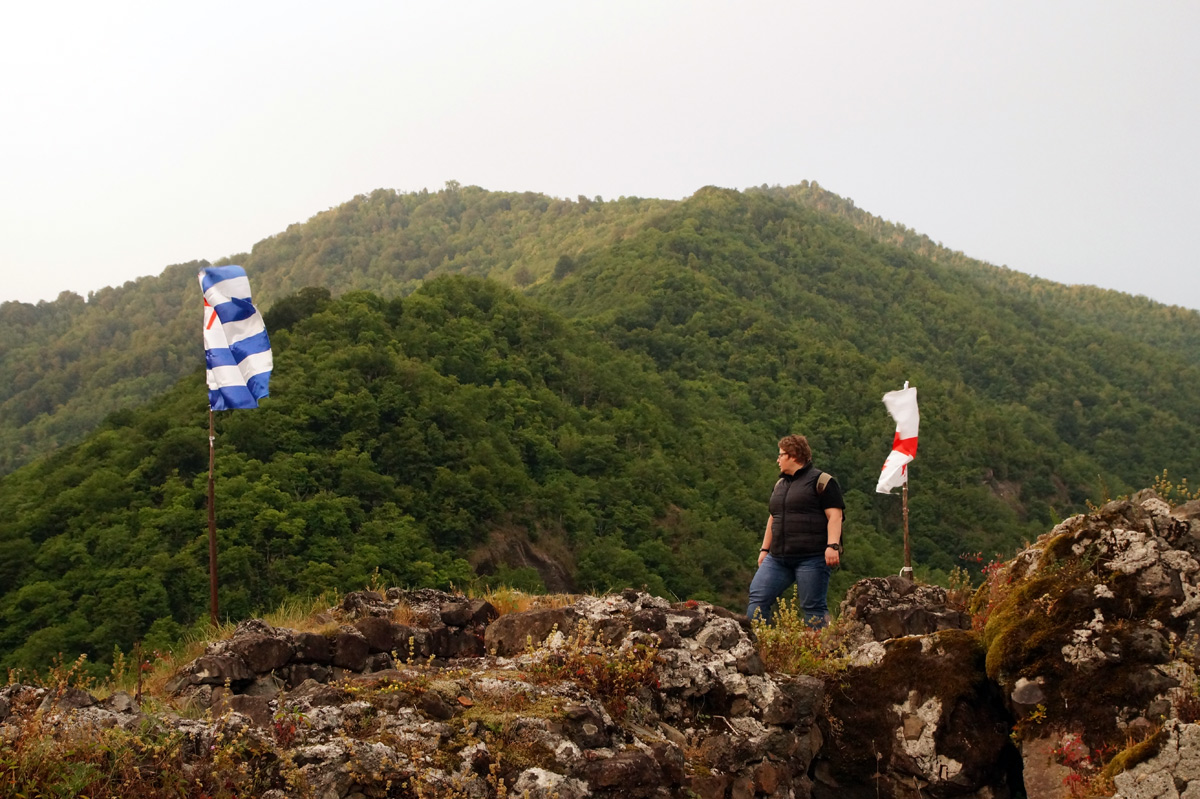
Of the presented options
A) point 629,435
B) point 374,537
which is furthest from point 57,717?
point 629,435

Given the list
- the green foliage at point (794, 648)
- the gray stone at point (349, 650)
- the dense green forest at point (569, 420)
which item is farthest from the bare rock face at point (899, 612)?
the dense green forest at point (569, 420)

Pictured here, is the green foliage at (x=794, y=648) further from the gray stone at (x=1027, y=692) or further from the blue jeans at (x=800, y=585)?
the gray stone at (x=1027, y=692)

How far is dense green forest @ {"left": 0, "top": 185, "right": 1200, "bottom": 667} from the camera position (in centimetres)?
2539

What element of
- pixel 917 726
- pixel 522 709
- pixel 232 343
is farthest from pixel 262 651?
pixel 232 343

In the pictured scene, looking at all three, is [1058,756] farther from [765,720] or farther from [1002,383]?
[1002,383]

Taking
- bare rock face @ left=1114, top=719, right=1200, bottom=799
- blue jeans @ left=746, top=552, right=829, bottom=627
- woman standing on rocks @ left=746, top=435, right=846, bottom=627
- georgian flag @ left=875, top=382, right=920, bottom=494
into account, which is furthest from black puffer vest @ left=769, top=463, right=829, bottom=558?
georgian flag @ left=875, top=382, right=920, bottom=494

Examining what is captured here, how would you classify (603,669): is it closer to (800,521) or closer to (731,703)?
(731,703)

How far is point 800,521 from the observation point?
772 cm

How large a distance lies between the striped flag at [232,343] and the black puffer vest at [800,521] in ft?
19.2

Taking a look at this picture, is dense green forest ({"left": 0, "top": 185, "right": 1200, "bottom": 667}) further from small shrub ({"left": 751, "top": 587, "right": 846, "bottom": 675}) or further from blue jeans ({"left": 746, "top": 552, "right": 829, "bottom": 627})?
small shrub ({"left": 751, "top": 587, "right": 846, "bottom": 675})

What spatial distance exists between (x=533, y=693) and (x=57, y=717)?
91.7 inches

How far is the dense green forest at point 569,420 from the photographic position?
25.4m

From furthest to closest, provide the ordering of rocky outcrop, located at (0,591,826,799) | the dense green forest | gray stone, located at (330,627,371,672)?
the dense green forest, gray stone, located at (330,627,371,672), rocky outcrop, located at (0,591,826,799)

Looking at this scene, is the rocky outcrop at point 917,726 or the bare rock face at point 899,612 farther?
the bare rock face at point 899,612
